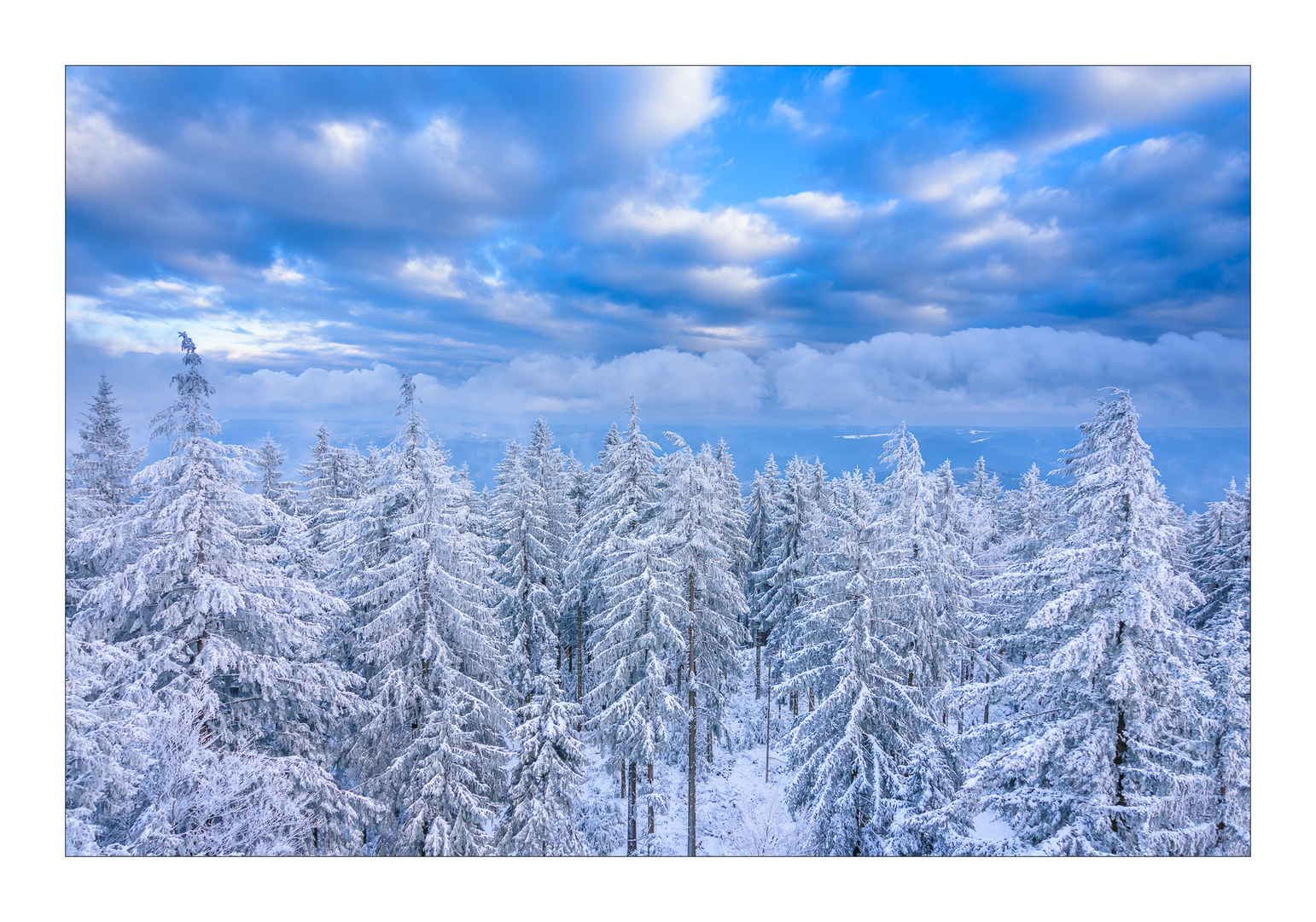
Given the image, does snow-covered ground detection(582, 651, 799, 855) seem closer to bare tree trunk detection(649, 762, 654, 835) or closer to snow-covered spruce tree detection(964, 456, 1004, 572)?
bare tree trunk detection(649, 762, 654, 835)

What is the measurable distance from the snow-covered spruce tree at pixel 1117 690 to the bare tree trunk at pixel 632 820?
36.3 feet

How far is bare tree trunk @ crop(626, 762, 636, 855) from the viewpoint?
1652 cm

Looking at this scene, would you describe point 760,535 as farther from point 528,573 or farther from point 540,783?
point 540,783

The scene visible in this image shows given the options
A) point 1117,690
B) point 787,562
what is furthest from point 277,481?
point 1117,690

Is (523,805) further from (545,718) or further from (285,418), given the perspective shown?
(285,418)

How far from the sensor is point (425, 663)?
→ 524 inches

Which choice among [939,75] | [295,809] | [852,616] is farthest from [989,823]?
[939,75]

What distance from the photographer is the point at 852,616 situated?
12969mm

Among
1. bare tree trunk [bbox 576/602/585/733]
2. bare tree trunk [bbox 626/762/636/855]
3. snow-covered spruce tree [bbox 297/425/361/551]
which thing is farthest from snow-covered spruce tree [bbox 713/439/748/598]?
snow-covered spruce tree [bbox 297/425/361/551]

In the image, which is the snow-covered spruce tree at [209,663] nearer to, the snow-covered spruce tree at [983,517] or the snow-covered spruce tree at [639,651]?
the snow-covered spruce tree at [639,651]

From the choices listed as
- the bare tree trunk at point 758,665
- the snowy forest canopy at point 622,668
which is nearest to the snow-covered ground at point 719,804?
the snowy forest canopy at point 622,668

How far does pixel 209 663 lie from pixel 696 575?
1194cm

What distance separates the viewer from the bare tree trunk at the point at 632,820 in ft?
54.2

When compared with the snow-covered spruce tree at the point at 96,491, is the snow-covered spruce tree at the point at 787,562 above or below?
below
